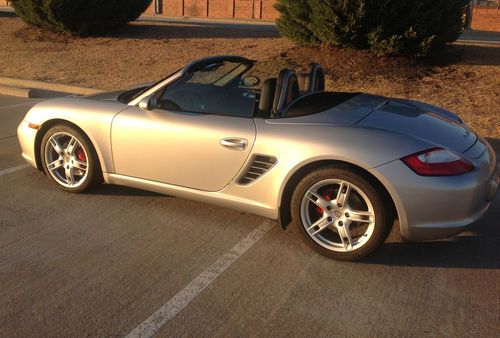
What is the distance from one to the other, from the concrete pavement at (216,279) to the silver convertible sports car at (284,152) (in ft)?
0.89

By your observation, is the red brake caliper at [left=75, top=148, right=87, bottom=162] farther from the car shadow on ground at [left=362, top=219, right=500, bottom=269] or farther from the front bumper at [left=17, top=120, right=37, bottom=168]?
the car shadow on ground at [left=362, top=219, right=500, bottom=269]

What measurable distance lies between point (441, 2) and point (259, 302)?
8.51 metres

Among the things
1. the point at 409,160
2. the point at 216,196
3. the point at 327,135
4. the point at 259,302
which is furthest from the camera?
the point at 216,196

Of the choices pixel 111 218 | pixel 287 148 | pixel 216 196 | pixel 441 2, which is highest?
pixel 441 2

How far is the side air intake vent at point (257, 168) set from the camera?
3803mm

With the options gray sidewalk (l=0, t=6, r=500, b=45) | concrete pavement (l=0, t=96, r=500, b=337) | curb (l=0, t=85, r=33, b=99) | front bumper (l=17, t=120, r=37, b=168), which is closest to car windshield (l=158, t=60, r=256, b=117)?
concrete pavement (l=0, t=96, r=500, b=337)

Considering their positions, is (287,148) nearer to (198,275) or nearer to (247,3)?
(198,275)

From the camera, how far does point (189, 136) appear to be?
4102 millimetres

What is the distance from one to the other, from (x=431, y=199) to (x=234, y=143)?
1.49m

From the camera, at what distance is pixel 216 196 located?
409cm

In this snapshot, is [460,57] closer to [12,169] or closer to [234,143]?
[234,143]

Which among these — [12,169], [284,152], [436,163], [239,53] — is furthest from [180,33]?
[436,163]

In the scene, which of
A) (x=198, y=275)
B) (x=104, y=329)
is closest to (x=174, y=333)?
(x=104, y=329)

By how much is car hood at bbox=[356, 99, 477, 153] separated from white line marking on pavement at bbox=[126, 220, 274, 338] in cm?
123
